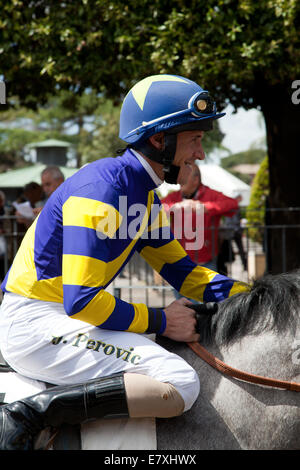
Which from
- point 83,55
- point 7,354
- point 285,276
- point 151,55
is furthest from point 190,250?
point 7,354

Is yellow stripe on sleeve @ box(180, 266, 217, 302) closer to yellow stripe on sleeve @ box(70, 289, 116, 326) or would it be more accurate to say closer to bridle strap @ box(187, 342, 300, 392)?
bridle strap @ box(187, 342, 300, 392)

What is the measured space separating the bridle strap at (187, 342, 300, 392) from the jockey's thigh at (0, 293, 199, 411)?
123 millimetres

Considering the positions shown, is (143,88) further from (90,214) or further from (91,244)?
(91,244)

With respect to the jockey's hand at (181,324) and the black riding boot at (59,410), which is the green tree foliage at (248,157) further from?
the black riding boot at (59,410)

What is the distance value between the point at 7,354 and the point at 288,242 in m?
6.40

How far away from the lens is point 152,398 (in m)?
1.85

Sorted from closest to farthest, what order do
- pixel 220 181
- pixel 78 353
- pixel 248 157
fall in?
1. pixel 78 353
2. pixel 220 181
3. pixel 248 157

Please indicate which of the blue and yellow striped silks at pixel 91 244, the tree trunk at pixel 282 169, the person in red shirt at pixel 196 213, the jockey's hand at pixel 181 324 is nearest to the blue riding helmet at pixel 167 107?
the blue and yellow striped silks at pixel 91 244

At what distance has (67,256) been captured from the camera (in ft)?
6.03

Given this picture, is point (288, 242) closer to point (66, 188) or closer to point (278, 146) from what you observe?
point (278, 146)

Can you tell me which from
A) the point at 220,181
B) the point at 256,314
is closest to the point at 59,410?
the point at 256,314

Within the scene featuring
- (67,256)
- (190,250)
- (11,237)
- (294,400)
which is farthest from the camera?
(11,237)

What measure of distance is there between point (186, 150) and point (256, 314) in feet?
2.44

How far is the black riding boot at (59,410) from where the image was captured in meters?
1.81
